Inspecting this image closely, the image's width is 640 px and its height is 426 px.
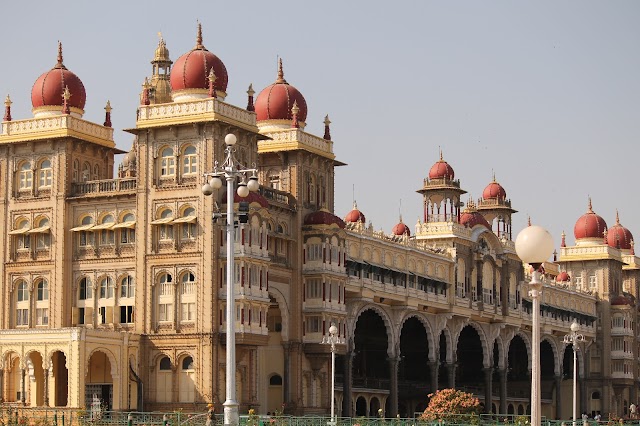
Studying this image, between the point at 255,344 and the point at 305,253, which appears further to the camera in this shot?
the point at 305,253

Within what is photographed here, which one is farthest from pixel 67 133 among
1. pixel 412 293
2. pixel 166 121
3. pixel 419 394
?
pixel 419 394

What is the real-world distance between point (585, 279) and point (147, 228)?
70.0 m

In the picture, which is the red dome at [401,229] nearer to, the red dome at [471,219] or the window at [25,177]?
the red dome at [471,219]

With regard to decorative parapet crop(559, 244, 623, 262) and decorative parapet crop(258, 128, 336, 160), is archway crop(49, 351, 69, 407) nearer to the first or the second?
decorative parapet crop(258, 128, 336, 160)

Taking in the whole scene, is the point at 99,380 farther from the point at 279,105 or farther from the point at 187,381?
the point at 279,105

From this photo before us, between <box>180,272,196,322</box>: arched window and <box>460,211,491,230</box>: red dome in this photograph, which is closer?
<box>180,272,196,322</box>: arched window

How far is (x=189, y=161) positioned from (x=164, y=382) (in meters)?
12.8

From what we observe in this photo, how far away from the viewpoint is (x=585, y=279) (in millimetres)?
130875

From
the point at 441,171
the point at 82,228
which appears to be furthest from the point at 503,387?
the point at 82,228

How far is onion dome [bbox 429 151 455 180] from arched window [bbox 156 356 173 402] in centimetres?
3924

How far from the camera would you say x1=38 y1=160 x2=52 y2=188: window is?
249 ft

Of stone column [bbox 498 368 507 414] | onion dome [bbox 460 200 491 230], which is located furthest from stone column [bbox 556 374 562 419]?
onion dome [bbox 460 200 491 230]

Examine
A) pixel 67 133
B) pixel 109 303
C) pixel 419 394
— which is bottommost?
pixel 419 394

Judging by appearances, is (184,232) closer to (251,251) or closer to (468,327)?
(251,251)
